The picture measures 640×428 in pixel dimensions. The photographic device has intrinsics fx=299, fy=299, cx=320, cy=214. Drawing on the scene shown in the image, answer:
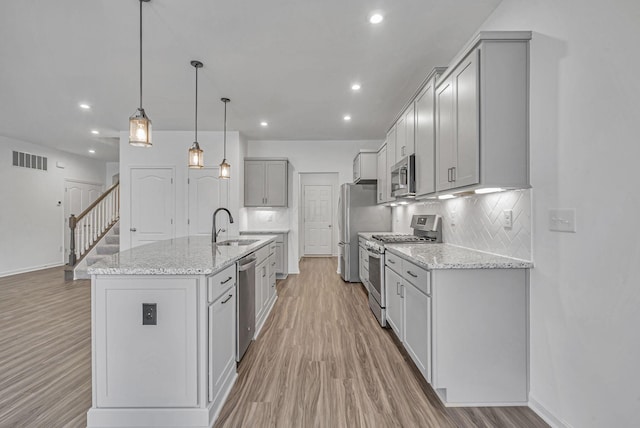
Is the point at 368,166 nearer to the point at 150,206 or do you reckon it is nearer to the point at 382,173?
the point at 382,173

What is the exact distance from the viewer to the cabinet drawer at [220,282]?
1.75m

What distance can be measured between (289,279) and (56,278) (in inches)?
172

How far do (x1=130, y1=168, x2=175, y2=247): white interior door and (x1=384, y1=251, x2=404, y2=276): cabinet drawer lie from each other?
4.13 meters

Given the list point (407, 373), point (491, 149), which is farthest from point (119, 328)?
point (491, 149)

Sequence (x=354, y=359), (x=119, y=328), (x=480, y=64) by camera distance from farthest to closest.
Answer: (x=354, y=359), (x=480, y=64), (x=119, y=328)

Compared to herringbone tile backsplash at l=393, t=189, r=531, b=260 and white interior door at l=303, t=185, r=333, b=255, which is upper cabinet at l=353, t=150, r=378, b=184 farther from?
white interior door at l=303, t=185, r=333, b=255

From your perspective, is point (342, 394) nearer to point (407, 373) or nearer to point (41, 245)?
point (407, 373)

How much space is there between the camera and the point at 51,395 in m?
2.03

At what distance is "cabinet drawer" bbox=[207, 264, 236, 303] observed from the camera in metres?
1.75

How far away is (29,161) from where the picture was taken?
247 inches

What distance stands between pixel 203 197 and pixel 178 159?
82 centimetres

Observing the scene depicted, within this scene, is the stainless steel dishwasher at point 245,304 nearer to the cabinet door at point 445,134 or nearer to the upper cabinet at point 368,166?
the cabinet door at point 445,134

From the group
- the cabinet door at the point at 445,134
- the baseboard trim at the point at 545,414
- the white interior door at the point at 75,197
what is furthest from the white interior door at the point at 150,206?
the baseboard trim at the point at 545,414

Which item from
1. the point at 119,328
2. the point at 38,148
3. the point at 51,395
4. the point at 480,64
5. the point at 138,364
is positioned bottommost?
the point at 51,395
